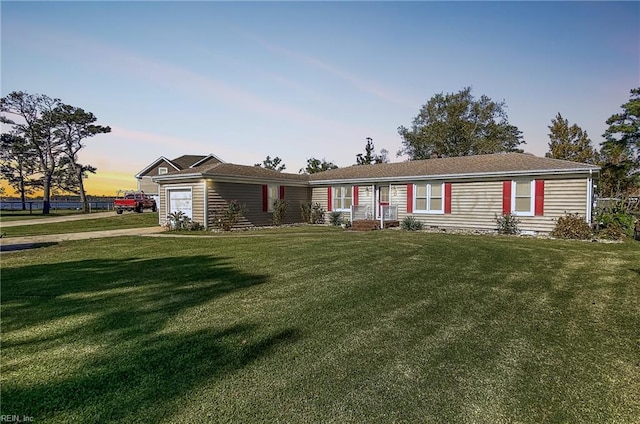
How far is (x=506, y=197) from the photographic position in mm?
14523

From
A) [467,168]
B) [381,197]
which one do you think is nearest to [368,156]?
[381,197]

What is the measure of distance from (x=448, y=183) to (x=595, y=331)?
12477 mm

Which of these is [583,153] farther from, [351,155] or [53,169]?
[53,169]

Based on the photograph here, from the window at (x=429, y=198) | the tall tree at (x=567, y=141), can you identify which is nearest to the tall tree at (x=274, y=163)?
the tall tree at (x=567, y=141)

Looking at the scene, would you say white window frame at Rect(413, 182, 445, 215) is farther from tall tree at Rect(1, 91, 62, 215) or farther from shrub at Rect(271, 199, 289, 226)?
tall tree at Rect(1, 91, 62, 215)

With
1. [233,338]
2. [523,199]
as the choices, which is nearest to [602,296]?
[233,338]

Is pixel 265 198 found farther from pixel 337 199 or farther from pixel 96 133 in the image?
pixel 96 133

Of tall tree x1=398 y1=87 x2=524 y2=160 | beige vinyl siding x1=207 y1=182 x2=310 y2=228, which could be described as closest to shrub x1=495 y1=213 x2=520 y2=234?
beige vinyl siding x1=207 y1=182 x2=310 y2=228

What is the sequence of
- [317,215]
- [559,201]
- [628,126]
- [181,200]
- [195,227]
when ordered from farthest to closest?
[628,126] → [317,215] → [181,200] → [195,227] → [559,201]

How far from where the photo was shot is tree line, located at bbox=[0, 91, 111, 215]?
33656 mm

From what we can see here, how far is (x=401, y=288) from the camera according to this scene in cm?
583

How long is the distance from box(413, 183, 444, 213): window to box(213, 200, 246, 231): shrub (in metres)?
8.97

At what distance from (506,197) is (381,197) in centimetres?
610

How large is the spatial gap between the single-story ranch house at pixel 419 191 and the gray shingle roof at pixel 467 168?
3 cm
